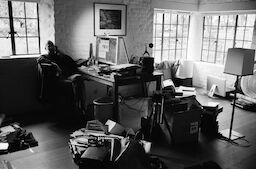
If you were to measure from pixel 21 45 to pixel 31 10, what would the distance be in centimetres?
62

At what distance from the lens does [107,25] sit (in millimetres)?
5215

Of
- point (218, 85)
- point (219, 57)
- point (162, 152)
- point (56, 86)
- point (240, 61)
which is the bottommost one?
point (162, 152)

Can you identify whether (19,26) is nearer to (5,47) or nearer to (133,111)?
(5,47)

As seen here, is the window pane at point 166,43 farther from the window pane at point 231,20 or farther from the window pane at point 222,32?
the window pane at point 231,20

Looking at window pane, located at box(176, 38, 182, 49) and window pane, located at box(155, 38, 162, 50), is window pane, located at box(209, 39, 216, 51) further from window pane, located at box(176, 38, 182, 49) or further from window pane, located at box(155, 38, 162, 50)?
window pane, located at box(155, 38, 162, 50)

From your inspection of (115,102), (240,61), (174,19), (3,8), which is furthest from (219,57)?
(3,8)

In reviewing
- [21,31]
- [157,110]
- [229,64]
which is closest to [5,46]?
[21,31]

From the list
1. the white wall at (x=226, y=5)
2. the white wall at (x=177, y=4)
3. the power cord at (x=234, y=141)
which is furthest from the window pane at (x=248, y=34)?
the power cord at (x=234, y=141)

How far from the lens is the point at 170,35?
666cm

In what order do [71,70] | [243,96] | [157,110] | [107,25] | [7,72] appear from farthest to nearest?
[243,96] → [107,25] → [71,70] → [7,72] → [157,110]

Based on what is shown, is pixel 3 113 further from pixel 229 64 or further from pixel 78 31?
pixel 229 64

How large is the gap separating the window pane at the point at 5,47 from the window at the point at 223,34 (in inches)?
184

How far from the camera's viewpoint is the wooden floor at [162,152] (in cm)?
303

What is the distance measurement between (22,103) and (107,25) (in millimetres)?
2133
